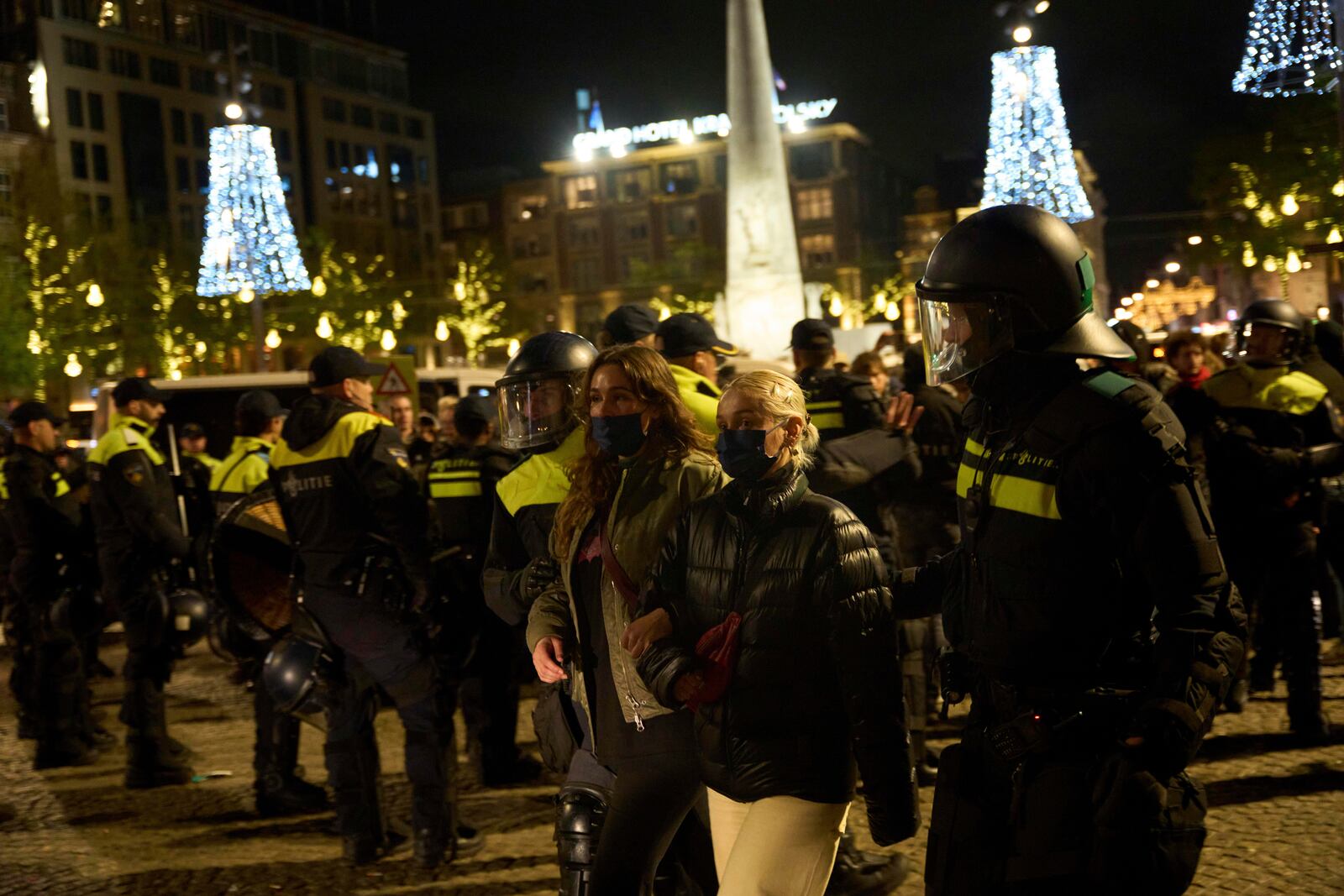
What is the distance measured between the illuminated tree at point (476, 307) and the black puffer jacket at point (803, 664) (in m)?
68.7

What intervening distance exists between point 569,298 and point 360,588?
299 ft

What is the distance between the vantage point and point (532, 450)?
15.5 ft

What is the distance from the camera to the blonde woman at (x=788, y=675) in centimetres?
335

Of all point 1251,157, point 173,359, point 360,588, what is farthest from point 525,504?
point 173,359

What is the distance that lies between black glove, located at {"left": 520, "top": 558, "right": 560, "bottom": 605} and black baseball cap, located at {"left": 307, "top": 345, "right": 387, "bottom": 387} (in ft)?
7.59

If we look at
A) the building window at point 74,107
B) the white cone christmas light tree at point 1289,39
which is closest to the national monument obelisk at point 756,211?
the white cone christmas light tree at point 1289,39

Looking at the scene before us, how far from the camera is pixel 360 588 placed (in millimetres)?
5984

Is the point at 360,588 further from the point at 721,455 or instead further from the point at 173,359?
the point at 173,359

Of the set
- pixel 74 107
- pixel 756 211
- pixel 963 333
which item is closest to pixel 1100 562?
pixel 963 333

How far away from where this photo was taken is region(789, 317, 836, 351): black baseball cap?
7.11 metres

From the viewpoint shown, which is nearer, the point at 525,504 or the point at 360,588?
the point at 525,504

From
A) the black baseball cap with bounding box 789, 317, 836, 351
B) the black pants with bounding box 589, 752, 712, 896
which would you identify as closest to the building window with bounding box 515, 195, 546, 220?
the black baseball cap with bounding box 789, 317, 836, 351

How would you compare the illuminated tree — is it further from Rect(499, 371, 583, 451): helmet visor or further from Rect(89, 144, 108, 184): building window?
Rect(499, 371, 583, 451): helmet visor

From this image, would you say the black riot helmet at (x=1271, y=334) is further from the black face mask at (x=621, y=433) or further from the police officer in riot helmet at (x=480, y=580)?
the black face mask at (x=621, y=433)
